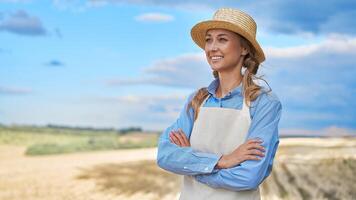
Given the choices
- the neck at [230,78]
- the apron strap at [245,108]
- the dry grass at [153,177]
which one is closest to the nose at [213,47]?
the neck at [230,78]

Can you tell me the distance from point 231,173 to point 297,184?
372cm

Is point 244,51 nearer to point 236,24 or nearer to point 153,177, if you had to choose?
point 236,24

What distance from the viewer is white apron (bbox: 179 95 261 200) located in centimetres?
239

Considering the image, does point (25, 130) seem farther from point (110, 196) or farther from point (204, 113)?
point (204, 113)

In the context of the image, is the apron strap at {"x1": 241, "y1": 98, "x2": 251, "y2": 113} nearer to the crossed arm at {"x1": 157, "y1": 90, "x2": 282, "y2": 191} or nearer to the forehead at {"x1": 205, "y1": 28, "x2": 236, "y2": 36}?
the crossed arm at {"x1": 157, "y1": 90, "x2": 282, "y2": 191}

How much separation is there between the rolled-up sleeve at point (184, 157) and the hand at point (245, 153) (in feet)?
0.14

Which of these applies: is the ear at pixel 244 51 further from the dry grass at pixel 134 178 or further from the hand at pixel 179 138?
the dry grass at pixel 134 178

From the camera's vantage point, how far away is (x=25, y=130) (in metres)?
7.64

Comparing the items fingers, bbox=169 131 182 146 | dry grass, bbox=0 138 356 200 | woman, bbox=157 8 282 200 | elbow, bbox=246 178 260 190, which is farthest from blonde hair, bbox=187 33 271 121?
dry grass, bbox=0 138 356 200

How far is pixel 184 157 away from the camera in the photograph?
240 centimetres

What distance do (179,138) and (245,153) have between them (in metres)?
0.30

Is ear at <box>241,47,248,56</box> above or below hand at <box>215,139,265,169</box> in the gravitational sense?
above

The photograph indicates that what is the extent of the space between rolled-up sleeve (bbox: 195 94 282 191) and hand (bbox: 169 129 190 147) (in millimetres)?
140

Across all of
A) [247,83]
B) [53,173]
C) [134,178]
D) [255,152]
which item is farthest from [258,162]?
[53,173]
